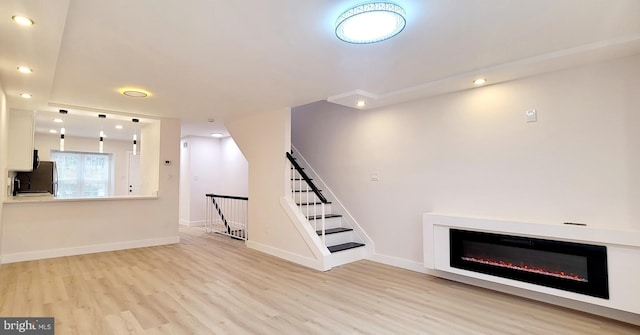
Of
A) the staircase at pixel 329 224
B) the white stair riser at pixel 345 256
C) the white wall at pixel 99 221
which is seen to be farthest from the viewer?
the white wall at pixel 99 221

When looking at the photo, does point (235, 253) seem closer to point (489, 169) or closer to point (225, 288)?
point (225, 288)

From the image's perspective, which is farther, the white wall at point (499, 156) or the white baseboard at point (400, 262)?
the white baseboard at point (400, 262)

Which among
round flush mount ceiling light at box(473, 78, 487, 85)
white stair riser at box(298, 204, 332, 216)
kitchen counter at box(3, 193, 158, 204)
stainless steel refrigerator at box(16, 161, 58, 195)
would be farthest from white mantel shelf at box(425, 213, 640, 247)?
stainless steel refrigerator at box(16, 161, 58, 195)

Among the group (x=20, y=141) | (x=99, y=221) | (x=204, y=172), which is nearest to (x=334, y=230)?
(x=99, y=221)

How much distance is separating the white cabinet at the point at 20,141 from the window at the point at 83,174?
4014mm

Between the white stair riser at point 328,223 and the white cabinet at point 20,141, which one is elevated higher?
the white cabinet at point 20,141

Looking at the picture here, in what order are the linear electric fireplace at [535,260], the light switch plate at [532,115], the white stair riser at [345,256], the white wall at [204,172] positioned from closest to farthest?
the linear electric fireplace at [535,260]
the light switch plate at [532,115]
the white stair riser at [345,256]
the white wall at [204,172]

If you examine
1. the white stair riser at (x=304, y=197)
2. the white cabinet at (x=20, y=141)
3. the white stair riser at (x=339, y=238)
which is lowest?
the white stair riser at (x=339, y=238)

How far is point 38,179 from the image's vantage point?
5.82 metres

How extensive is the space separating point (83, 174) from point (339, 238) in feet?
26.9

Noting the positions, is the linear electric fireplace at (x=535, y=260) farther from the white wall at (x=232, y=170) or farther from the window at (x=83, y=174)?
the window at (x=83, y=174)

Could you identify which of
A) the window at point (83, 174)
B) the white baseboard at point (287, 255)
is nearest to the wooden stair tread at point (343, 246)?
the white baseboard at point (287, 255)

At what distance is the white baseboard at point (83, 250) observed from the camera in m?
4.62

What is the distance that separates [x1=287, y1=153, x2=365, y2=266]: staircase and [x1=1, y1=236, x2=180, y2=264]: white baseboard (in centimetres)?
267
